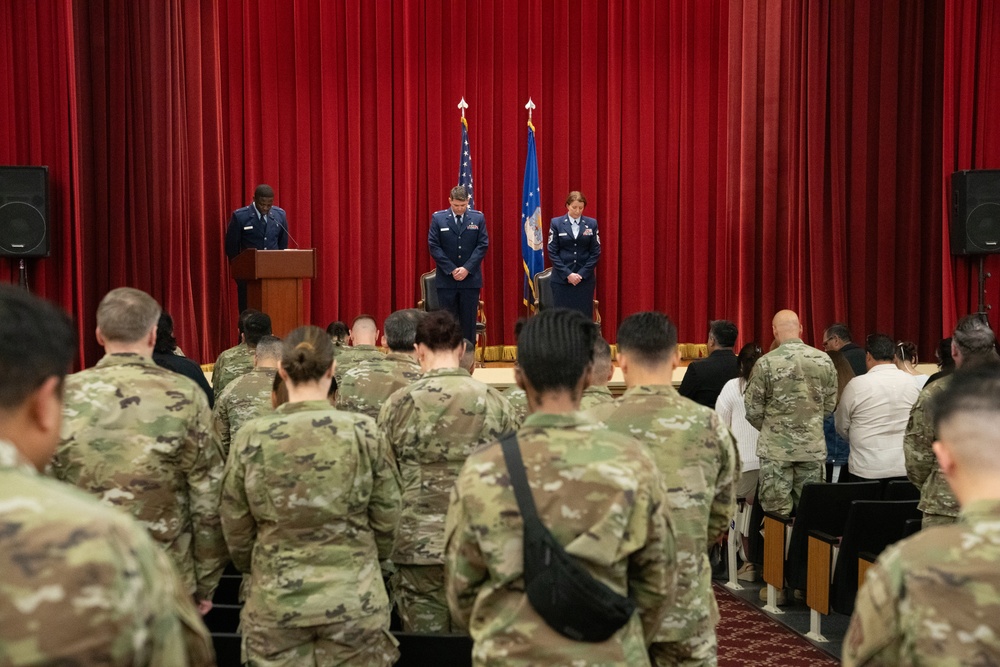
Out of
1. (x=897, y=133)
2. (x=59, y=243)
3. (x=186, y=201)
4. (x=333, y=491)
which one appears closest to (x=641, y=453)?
(x=333, y=491)

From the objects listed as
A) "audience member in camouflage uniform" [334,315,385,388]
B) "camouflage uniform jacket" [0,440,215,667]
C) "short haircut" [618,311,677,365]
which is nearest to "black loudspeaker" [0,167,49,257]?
"audience member in camouflage uniform" [334,315,385,388]

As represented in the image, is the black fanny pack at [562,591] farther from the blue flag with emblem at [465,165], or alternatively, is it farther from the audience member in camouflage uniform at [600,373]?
the blue flag with emblem at [465,165]

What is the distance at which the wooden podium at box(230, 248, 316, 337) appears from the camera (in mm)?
7984

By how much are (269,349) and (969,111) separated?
23.9 feet

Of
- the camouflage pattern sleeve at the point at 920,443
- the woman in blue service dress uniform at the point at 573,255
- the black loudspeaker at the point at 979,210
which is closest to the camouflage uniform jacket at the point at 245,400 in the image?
the camouflage pattern sleeve at the point at 920,443

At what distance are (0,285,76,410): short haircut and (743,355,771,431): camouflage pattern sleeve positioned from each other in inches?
184

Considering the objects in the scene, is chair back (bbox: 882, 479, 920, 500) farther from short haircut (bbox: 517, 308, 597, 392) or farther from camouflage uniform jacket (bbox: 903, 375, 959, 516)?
short haircut (bbox: 517, 308, 597, 392)

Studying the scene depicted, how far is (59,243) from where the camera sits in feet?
27.3

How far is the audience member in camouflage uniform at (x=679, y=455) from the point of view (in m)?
2.96

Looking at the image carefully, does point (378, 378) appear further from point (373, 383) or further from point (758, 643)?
point (758, 643)

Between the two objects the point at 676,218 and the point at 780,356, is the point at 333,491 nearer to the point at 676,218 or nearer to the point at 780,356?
the point at 780,356

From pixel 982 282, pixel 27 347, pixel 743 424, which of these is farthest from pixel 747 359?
pixel 27 347

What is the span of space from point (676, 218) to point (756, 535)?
6.05m

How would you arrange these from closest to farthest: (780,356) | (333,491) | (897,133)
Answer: (333,491) → (780,356) → (897,133)
